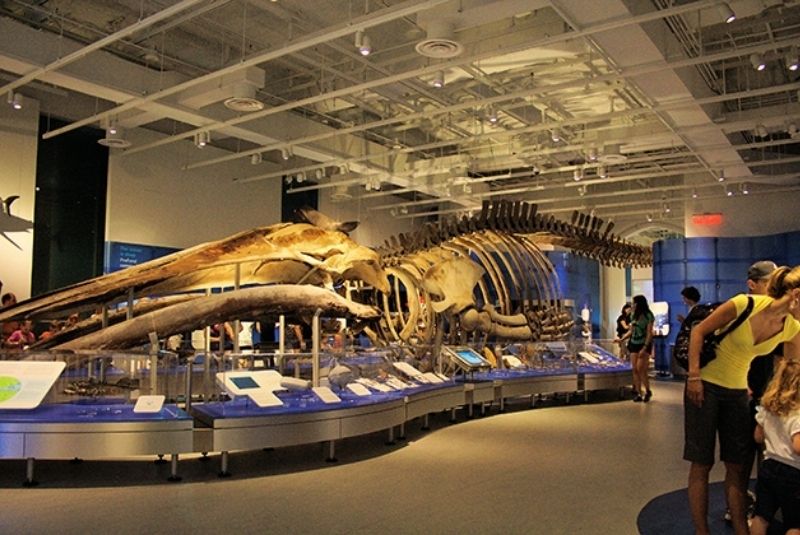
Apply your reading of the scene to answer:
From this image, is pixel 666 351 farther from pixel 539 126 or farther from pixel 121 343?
pixel 121 343

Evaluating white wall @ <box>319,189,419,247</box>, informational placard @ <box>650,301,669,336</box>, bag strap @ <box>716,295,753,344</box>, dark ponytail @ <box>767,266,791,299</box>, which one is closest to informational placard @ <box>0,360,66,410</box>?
bag strap @ <box>716,295,753,344</box>

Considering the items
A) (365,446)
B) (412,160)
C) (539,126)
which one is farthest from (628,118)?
(365,446)

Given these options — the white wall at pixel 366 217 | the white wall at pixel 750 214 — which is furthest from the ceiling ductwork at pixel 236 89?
the white wall at pixel 750 214

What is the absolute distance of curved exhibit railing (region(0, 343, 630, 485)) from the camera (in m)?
5.29

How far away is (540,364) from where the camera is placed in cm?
1129

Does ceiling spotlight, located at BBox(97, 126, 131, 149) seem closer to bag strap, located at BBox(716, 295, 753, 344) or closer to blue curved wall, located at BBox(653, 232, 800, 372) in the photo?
bag strap, located at BBox(716, 295, 753, 344)

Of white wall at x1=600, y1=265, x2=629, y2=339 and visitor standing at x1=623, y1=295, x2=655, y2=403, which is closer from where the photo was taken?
visitor standing at x1=623, y1=295, x2=655, y2=403

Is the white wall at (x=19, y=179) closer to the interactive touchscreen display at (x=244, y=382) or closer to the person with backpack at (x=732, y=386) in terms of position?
the interactive touchscreen display at (x=244, y=382)

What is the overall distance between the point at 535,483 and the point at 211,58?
9787 mm

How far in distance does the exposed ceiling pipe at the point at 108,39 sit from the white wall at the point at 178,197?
13.5 ft

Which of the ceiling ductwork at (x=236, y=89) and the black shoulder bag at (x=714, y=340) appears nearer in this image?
the black shoulder bag at (x=714, y=340)

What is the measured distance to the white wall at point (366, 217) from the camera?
19.8 meters

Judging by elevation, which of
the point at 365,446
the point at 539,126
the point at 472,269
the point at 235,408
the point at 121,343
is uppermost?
the point at 539,126

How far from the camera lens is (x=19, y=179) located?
513 inches
